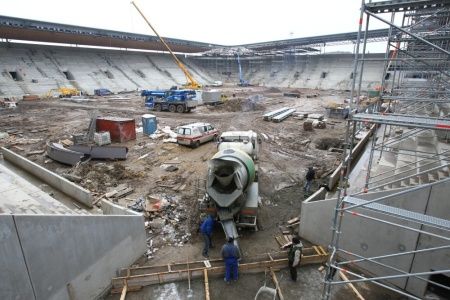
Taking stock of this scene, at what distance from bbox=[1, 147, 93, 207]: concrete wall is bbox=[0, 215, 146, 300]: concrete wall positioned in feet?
10.5

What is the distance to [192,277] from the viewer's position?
711cm

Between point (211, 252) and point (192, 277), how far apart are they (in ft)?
4.05

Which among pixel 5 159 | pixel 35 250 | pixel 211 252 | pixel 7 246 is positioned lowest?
pixel 211 252

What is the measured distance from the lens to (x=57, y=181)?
10484 mm

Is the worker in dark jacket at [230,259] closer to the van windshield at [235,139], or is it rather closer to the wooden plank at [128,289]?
the wooden plank at [128,289]

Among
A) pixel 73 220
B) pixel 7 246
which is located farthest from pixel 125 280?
pixel 7 246

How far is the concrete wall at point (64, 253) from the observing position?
15.5ft

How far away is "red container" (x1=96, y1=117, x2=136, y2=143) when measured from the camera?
17.5m

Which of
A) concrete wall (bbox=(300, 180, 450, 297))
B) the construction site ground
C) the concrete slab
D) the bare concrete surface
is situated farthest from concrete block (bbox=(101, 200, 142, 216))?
concrete wall (bbox=(300, 180, 450, 297))

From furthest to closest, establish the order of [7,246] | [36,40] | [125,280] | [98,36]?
[98,36] < [36,40] < [125,280] < [7,246]

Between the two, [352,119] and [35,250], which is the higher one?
[352,119]

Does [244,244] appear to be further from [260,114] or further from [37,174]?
[260,114]

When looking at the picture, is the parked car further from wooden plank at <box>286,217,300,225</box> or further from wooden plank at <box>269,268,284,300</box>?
wooden plank at <box>269,268,284,300</box>

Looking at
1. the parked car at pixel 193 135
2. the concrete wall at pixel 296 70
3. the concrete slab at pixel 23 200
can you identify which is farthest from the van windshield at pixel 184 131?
the concrete wall at pixel 296 70
